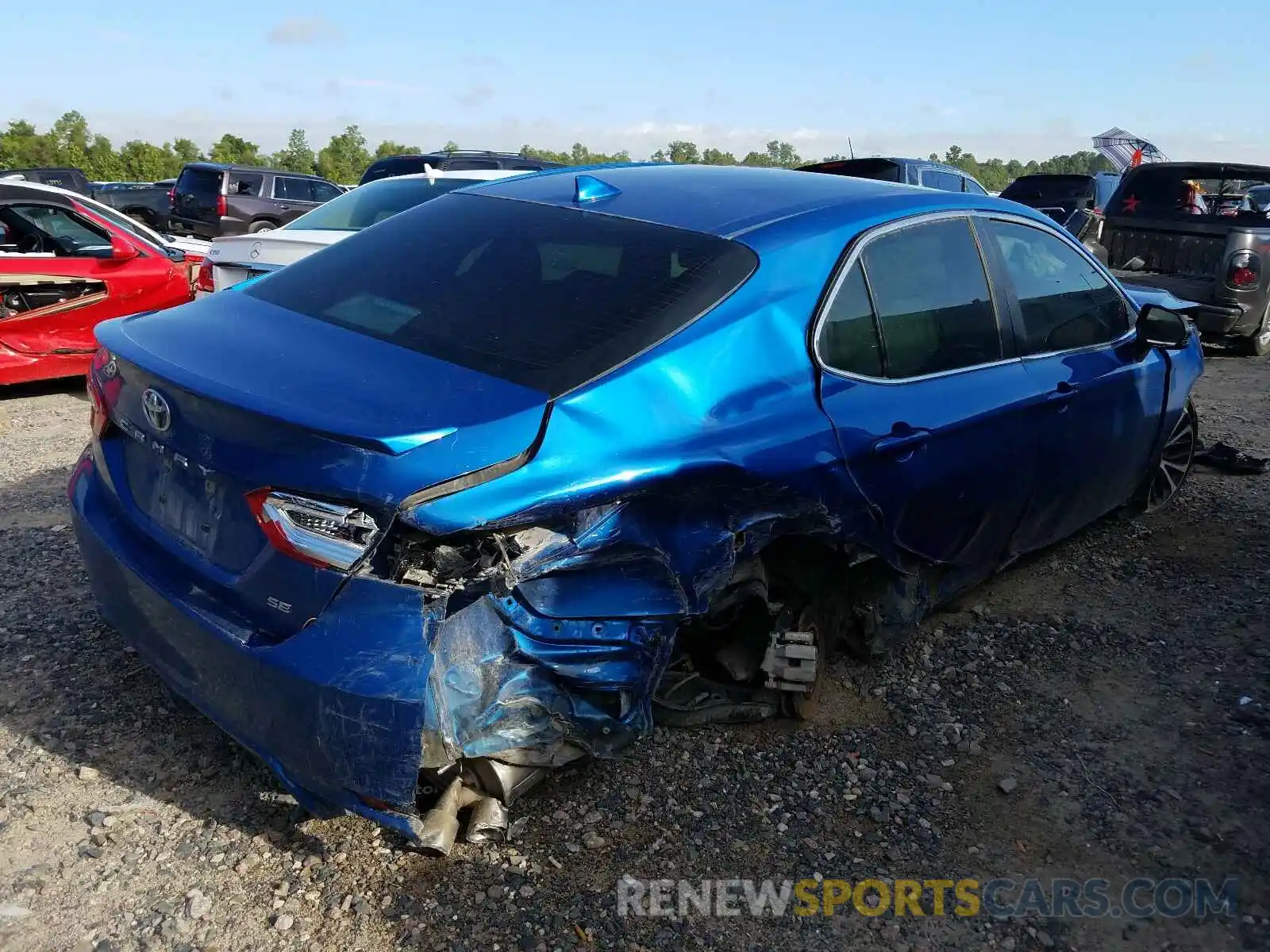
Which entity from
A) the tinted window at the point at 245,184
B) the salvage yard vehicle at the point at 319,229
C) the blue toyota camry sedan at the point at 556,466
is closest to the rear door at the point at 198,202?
the tinted window at the point at 245,184

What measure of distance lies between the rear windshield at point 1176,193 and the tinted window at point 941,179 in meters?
1.64

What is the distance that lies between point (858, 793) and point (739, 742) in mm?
373

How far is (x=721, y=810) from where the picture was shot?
282 cm

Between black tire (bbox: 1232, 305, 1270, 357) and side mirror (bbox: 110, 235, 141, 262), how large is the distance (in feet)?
30.5

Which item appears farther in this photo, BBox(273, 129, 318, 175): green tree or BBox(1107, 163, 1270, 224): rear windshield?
BBox(273, 129, 318, 175): green tree

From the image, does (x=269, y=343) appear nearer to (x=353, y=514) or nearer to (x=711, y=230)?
(x=353, y=514)

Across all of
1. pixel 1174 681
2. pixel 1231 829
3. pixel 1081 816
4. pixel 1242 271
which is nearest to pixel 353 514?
pixel 1081 816

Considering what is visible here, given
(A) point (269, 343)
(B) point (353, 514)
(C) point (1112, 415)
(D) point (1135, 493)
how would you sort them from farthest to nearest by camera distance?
(D) point (1135, 493) → (C) point (1112, 415) → (A) point (269, 343) → (B) point (353, 514)

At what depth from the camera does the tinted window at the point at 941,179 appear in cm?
1080

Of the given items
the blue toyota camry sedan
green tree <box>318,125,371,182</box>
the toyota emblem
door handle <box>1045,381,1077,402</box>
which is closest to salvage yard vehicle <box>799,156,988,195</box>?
door handle <box>1045,381,1077,402</box>

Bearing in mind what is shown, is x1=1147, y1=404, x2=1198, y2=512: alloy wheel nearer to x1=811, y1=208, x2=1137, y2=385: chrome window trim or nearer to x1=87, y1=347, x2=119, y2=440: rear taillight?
x1=811, y1=208, x2=1137, y2=385: chrome window trim

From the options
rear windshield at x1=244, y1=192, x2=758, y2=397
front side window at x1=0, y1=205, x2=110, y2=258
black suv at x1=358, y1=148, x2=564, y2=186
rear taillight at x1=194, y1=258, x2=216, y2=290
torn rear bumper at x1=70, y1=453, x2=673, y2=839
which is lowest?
torn rear bumper at x1=70, y1=453, x2=673, y2=839

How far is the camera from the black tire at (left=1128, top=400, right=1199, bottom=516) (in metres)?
5.02

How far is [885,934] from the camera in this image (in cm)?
245
